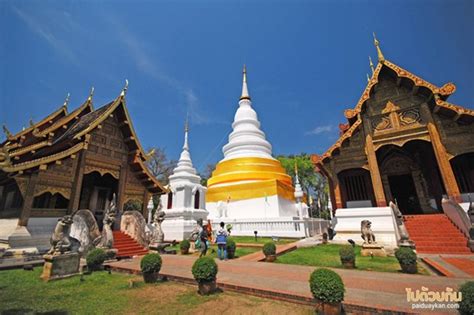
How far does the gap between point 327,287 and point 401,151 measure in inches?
571

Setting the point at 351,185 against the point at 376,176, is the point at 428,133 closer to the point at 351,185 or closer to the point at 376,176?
the point at 376,176

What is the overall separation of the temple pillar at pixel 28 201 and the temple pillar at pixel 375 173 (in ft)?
52.2

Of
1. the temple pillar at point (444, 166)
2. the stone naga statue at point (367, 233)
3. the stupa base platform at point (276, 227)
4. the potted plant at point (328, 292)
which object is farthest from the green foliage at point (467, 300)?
the stupa base platform at point (276, 227)

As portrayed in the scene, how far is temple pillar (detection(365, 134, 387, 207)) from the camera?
39.4ft

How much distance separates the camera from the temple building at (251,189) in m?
17.4

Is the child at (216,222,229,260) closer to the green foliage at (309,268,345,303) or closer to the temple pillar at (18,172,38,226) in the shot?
the green foliage at (309,268,345,303)

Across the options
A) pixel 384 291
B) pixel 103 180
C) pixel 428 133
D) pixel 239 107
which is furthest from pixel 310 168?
pixel 384 291

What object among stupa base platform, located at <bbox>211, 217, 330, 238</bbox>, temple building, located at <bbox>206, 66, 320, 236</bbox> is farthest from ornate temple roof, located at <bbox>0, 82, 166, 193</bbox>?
temple building, located at <bbox>206, 66, 320, 236</bbox>

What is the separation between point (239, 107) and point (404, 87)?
749 inches

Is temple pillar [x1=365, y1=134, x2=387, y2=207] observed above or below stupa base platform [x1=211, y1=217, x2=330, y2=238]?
above

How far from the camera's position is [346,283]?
5.26 metres

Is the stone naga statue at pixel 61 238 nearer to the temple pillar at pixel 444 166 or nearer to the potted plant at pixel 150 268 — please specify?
the potted plant at pixel 150 268

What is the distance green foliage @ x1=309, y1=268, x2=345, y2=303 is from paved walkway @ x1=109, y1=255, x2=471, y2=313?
54 cm

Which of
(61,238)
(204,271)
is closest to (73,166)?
(61,238)
